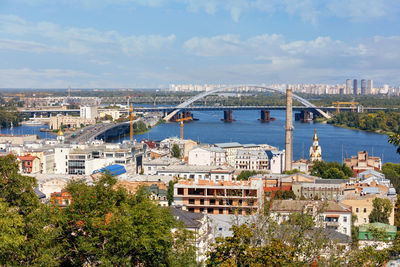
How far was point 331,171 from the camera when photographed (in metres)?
15.3

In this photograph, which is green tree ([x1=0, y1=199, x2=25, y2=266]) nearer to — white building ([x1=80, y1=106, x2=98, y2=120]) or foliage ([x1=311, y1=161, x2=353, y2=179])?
foliage ([x1=311, y1=161, x2=353, y2=179])

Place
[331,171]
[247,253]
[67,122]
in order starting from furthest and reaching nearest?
[67,122], [331,171], [247,253]

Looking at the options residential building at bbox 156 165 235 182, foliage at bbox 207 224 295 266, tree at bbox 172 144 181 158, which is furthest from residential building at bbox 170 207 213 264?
tree at bbox 172 144 181 158

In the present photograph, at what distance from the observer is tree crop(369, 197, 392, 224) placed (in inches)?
410

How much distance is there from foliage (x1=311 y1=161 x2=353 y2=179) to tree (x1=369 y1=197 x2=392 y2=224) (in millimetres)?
4555

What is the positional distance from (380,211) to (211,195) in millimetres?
2752

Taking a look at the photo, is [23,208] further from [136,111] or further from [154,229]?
[136,111]

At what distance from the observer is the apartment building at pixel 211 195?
988cm

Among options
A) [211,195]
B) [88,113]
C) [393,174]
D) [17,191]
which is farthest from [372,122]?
[17,191]

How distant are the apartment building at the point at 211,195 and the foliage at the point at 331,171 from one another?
547 cm

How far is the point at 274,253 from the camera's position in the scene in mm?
4508

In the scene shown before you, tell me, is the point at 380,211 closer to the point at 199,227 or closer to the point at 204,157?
the point at 199,227

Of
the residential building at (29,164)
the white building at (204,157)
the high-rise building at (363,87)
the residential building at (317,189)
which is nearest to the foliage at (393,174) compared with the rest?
the residential building at (317,189)

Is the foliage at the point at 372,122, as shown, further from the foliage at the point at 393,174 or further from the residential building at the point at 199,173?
the residential building at the point at 199,173
